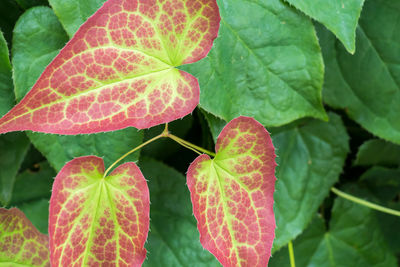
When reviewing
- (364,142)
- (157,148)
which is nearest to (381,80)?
(364,142)

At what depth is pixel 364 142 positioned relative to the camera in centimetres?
74

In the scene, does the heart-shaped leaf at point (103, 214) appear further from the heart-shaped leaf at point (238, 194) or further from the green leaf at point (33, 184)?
the green leaf at point (33, 184)

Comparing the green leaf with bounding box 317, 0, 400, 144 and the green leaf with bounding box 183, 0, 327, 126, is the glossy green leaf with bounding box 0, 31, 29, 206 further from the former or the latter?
the green leaf with bounding box 317, 0, 400, 144

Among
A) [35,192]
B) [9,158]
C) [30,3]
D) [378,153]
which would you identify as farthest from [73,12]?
[378,153]

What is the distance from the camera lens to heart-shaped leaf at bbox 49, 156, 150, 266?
16.5 inches

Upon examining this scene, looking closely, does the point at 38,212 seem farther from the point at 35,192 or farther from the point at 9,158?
the point at 9,158

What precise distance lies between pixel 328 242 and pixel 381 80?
0.98ft

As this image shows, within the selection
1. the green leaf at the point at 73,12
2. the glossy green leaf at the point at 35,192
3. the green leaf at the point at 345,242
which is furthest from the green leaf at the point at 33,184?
the green leaf at the point at 345,242

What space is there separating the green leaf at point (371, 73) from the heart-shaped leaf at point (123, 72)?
12.8 inches

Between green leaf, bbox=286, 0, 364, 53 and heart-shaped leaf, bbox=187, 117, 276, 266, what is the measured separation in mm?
179

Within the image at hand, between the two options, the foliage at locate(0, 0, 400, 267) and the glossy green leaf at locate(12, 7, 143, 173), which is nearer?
→ the foliage at locate(0, 0, 400, 267)

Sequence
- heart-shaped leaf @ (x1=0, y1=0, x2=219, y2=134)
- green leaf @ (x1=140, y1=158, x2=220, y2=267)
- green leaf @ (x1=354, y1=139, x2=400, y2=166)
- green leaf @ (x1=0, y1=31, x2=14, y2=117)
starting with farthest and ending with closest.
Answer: green leaf @ (x1=354, y1=139, x2=400, y2=166) < green leaf @ (x1=140, y1=158, x2=220, y2=267) < green leaf @ (x1=0, y1=31, x2=14, y2=117) < heart-shaped leaf @ (x1=0, y1=0, x2=219, y2=134)

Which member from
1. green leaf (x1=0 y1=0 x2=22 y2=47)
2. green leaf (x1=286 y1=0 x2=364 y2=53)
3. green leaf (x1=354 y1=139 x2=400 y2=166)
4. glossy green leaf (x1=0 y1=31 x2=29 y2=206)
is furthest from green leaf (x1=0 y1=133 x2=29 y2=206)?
green leaf (x1=354 y1=139 x2=400 y2=166)

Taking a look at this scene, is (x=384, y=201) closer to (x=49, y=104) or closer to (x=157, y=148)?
(x=157, y=148)
